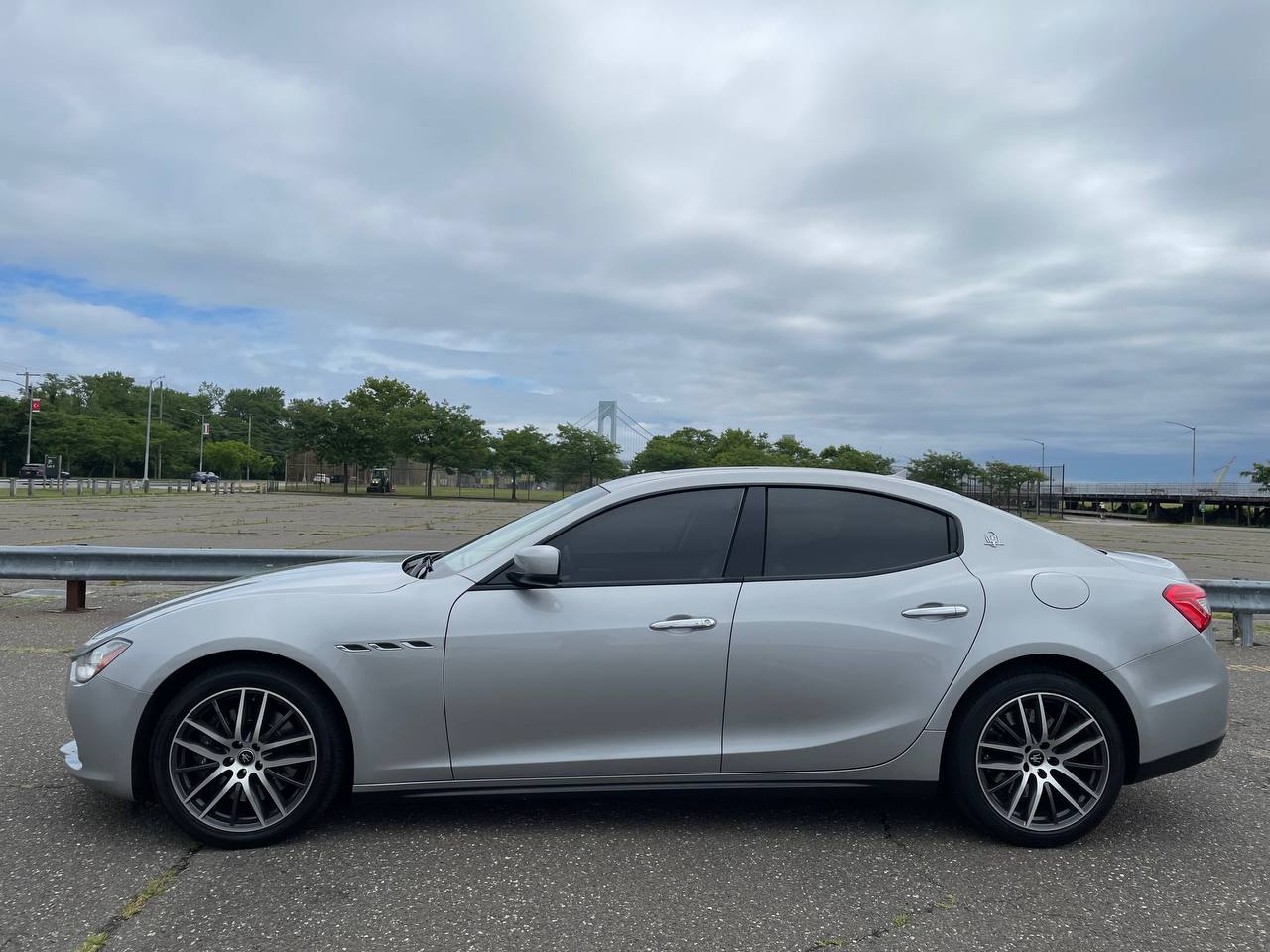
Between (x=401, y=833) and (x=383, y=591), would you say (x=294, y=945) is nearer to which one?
(x=401, y=833)

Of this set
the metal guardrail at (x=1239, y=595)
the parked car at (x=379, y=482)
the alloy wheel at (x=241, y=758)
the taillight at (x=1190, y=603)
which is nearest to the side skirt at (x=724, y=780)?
the alloy wheel at (x=241, y=758)

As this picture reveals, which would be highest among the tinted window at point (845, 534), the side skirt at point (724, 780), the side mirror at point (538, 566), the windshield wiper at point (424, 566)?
the tinted window at point (845, 534)

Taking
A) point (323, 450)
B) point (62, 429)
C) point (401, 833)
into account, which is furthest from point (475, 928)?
point (62, 429)

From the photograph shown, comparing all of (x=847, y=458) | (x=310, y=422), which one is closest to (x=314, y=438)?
(x=310, y=422)

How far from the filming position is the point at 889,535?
3656 millimetres

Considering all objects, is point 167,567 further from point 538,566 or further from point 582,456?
point 582,456

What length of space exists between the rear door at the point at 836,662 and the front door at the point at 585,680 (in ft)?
0.36

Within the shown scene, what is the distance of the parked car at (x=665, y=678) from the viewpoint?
10.7 feet

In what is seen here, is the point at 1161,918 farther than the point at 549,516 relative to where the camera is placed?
No

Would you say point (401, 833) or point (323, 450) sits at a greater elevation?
point (323, 450)

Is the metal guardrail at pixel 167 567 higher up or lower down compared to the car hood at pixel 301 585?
lower down

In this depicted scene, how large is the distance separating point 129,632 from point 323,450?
6683 centimetres

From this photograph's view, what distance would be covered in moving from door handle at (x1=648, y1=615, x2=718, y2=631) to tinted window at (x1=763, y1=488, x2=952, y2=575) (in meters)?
0.33

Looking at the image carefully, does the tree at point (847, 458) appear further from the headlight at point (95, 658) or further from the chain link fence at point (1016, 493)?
the headlight at point (95, 658)
